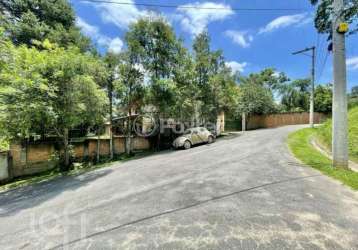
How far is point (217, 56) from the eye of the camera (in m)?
17.7

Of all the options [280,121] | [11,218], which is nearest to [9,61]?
[11,218]

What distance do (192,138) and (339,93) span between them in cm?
912

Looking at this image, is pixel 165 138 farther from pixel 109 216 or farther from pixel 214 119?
pixel 109 216

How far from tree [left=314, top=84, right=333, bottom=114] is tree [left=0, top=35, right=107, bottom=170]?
108ft

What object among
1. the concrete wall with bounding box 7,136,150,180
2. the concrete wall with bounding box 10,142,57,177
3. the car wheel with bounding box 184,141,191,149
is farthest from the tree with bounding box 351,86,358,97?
the concrete wall with bounding box 10,142,57,177

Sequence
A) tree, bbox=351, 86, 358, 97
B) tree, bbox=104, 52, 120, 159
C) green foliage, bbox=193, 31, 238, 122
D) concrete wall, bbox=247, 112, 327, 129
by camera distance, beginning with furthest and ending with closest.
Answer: tree, bbox=351, 86, 358, 97
concrete wall, bbox=247, 112, 327, 129
green foliage, bbox=193, 31, 238, 122
tree, bbox=104, 52, 120, 159

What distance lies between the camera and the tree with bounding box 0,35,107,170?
705 centimetres

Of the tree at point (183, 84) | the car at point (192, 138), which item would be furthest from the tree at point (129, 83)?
the car at point (192, 138)

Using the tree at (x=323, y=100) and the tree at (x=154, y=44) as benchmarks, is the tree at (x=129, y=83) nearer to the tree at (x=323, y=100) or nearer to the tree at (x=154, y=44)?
the tree at (x=154, y=44)

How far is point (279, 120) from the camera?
2883 centimetres

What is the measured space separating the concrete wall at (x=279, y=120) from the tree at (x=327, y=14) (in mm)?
20761

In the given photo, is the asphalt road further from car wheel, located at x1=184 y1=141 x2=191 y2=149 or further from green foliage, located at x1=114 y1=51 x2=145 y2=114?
green foliage, located at x1=114 y1=51 x2=145 y2=114

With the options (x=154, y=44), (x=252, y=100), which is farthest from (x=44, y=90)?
(x=252, y=100)

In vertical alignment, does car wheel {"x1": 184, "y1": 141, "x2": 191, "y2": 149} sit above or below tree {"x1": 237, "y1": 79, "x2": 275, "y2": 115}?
below
